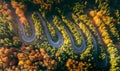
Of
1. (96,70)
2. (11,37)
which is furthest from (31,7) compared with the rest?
(96,70)

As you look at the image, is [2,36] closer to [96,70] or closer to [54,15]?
[54,15]

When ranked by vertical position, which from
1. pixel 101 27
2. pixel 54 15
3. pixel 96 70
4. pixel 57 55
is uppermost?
pixel 54 15

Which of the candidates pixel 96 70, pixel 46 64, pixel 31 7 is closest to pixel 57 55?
pixel 46 64

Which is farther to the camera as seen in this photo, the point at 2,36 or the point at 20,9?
the point at 20,9

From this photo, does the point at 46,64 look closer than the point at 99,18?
Yes

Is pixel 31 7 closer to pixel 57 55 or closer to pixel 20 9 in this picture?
pixel 20 9

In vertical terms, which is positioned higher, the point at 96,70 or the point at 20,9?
the point at 20,9
